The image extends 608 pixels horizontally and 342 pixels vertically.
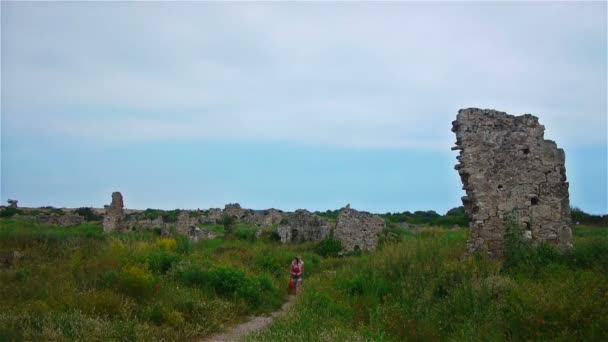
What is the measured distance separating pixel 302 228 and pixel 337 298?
16483 mm

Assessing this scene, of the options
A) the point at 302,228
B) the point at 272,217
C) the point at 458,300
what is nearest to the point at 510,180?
the point at 458,300

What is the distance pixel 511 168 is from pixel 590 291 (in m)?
4.20

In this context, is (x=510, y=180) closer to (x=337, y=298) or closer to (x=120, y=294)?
(x=337, y=298)

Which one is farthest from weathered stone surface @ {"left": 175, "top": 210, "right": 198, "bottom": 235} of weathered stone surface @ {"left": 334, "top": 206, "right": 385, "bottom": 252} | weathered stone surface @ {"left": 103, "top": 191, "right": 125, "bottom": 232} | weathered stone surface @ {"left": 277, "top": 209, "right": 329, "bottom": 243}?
weathered stone surface @ {"left": 334, "top": 206, "right": 385, "bottom": 252}

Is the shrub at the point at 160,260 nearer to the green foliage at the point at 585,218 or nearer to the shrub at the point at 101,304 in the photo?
the shrub at the point at 101,304

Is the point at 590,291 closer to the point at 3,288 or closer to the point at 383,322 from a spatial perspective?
the point at 383,322

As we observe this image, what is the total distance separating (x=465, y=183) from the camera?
11383 mm

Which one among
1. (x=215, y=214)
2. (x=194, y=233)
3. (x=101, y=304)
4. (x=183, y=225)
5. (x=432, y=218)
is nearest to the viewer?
(x=101, y=304)

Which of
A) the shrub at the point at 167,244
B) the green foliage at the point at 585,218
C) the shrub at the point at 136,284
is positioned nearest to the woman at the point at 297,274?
the shrub at the point at 167,244

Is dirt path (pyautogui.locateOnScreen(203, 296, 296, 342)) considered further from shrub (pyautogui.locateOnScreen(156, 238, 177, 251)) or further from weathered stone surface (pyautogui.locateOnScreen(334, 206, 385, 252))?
weathered stone surface (pyautogui.locateOnScreen(334, 206, 385, 252))

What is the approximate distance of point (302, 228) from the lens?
27172mm

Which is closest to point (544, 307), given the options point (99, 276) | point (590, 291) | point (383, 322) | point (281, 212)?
point (590, 291)

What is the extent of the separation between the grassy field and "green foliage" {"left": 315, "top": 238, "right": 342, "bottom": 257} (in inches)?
371

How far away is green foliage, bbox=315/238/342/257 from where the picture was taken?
23281 mm
